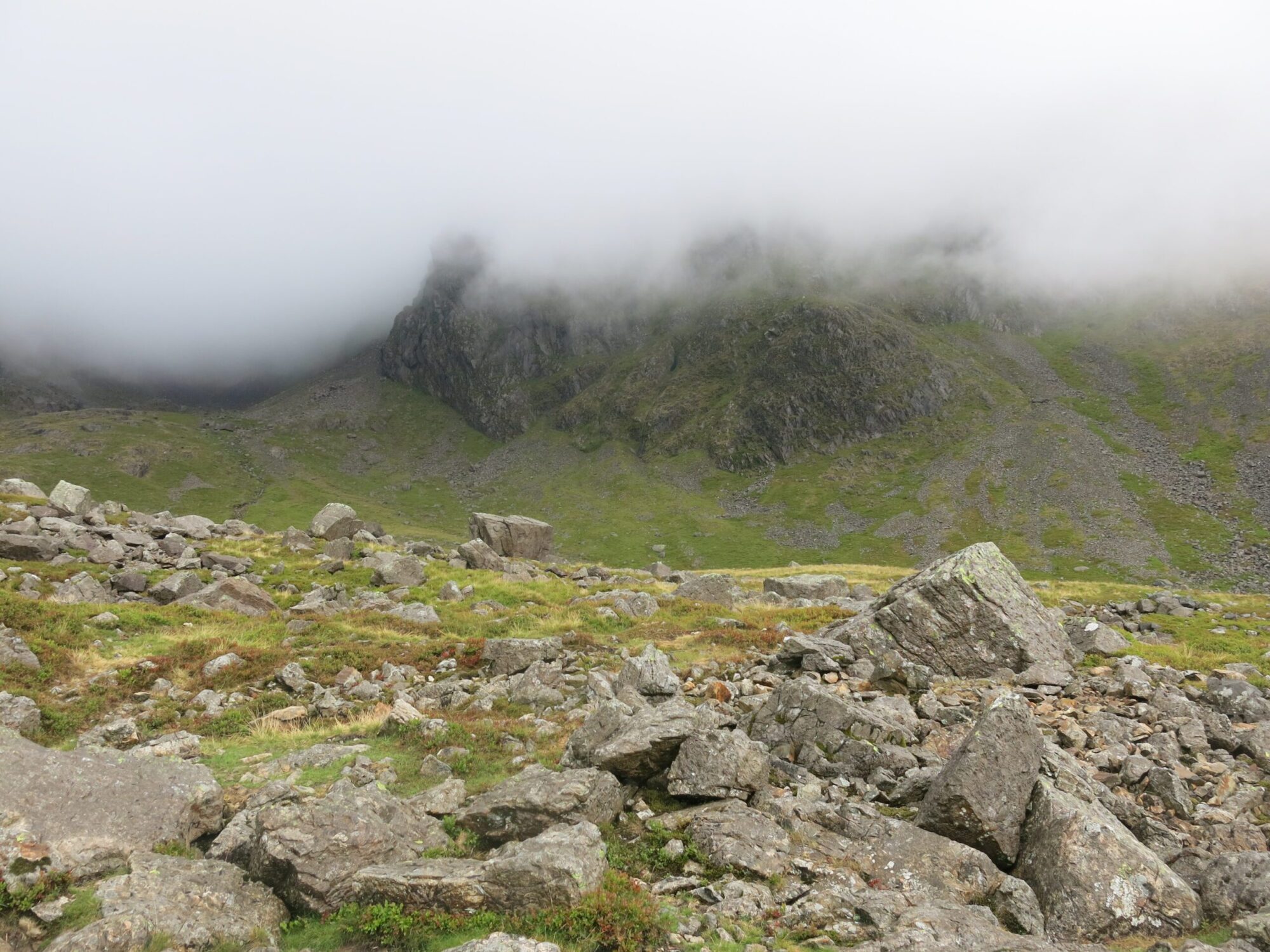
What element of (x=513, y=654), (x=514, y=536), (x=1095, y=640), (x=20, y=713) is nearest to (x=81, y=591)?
(x=20, y=713)

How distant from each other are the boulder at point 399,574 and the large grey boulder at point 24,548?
1672cm

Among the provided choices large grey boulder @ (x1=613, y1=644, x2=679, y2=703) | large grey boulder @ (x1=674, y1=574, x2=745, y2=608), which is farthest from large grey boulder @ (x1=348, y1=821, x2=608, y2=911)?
large grey boulder @ (x1=674, y1=574, x2=745, y2=608)

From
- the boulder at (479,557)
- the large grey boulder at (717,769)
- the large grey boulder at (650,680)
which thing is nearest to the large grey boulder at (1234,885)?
the large grey boulder at (717,769)

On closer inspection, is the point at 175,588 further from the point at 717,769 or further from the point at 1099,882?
the point at 1099,882

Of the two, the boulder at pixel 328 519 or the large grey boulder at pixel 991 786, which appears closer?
the large grey boulder at pixel 991 786

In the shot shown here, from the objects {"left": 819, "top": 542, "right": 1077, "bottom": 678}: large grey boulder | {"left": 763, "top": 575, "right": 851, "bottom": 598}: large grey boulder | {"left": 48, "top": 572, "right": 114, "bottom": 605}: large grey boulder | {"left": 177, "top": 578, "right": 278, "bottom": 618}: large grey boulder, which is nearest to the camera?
{"left": 819, "top": 542, "right": 1077, "bottom": 678}: large grey boulder

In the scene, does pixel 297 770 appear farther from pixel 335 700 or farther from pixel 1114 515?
pixel 1114 515

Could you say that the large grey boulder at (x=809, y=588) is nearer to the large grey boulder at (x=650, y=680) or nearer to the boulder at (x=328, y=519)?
the large grey boulder at (x=650, y=680)

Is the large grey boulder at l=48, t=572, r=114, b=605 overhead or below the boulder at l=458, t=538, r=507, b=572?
overhead

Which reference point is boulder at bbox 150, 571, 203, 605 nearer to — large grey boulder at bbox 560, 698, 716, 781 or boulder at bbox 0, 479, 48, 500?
large grey boulder at bbox 560, 698, 716, 781

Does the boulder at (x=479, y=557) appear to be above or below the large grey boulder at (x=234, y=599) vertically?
below

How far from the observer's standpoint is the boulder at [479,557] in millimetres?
53000

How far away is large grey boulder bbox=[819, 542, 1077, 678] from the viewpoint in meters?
22.2

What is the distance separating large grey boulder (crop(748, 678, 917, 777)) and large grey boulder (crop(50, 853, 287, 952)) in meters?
10.6
